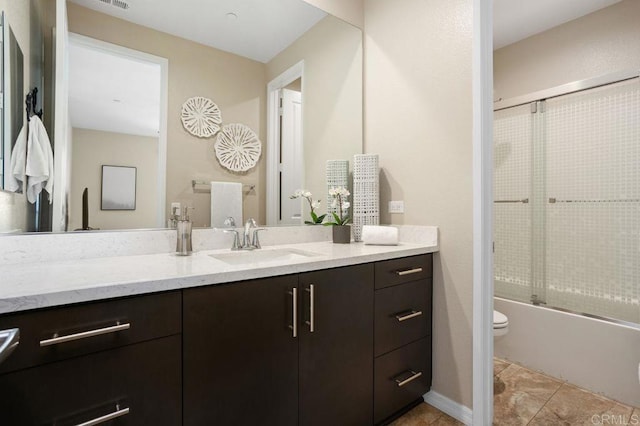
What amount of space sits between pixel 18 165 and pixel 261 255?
1.02 metres

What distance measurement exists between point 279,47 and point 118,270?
152 cm

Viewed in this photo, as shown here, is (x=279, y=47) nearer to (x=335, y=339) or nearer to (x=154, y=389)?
(x=335, y=339)

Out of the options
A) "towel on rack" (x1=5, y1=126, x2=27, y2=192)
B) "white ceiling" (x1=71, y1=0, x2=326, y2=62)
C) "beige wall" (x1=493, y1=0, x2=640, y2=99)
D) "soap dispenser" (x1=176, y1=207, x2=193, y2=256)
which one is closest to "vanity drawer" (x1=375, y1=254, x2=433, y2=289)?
"soap dispenser" (x1=176, y1=207, x2=193, y2=256)

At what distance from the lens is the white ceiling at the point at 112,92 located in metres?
1.29

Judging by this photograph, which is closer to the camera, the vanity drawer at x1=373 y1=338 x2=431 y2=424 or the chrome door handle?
the chrome door handle

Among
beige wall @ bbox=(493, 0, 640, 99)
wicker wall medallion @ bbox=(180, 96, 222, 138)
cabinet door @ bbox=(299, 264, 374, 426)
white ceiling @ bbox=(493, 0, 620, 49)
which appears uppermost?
white ceiling @ bbox=(493, 0, 620, 49)

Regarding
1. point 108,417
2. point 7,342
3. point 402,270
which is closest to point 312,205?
point 402,270

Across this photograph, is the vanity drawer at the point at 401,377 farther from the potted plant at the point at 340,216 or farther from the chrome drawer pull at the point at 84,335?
the chrome drawer pull at the point at 84,335

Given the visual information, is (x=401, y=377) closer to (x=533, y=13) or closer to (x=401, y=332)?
(x=401, y=332)

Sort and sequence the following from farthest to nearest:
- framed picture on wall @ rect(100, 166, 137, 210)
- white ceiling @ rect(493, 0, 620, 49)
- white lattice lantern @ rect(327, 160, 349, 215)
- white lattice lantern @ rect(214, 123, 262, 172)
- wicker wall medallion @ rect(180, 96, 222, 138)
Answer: white ceiling @ rect(493, 0, 620, 49)
white lattice lantern @ rect(327, 160, 349, 215)
white lattice lantern @ rect(214, 123, 262, 172)
wicker wall medallion @ rect(180, 96, 222, 138)
framed picture on wall @ rect(100, 166, 137, 210)

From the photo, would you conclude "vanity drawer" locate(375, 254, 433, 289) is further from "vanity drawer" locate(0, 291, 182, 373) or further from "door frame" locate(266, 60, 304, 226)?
"vanity drawer" locate(0, 291, 182, 373)

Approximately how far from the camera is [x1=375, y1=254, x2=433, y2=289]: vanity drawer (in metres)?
1.49

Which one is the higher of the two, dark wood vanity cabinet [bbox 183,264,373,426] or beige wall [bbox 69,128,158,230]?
beige wall [bbox 69,128,158,230]

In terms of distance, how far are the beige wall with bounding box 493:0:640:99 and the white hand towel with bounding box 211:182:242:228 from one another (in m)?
2.64
